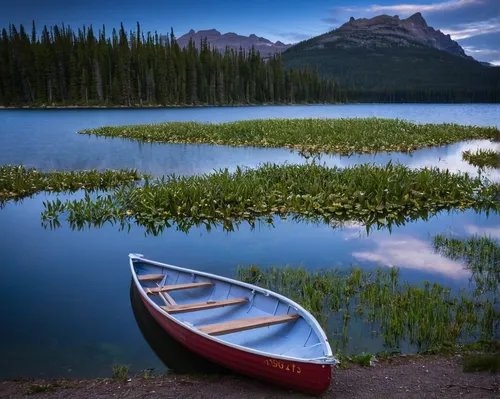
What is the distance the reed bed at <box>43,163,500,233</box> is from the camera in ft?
55.1

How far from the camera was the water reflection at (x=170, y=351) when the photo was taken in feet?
26.1

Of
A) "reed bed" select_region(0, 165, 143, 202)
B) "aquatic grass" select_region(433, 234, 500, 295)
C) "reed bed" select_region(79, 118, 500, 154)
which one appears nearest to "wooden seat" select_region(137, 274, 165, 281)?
"aquatic grass" select_region(433, 234, 500, 295)

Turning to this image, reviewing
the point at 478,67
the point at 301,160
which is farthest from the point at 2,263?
the point at 478,67

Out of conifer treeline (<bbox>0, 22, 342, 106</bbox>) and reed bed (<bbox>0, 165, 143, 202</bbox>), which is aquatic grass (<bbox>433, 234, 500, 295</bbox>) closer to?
reed bed (<bbox>0, 165, 143, 202</bbox>)

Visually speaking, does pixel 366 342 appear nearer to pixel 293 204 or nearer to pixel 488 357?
pixel 488 357

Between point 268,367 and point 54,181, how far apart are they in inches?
704

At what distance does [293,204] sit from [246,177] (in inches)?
115

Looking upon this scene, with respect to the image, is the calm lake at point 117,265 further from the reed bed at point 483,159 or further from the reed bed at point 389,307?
the reed bed at point 483,159

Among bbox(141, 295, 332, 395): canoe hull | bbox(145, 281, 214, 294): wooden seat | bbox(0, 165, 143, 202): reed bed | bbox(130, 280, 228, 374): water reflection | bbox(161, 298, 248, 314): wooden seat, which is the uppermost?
bbox(0, 165, 143, 202): reed bed

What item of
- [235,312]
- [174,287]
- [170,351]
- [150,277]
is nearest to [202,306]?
[235,312]

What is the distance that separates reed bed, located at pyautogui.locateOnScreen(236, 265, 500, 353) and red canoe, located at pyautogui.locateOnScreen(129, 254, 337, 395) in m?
1.31

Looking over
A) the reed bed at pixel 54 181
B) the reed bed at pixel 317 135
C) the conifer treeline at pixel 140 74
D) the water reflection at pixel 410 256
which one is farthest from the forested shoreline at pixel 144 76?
the water reflection at pixel 410 256

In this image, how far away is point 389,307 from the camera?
9438 millimetres

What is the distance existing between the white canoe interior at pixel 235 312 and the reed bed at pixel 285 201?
5898mm
